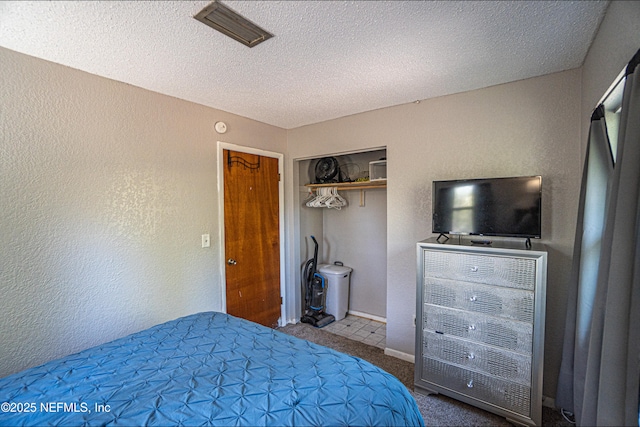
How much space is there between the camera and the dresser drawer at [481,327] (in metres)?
1.92

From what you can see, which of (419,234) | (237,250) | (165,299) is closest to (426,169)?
(419,234)

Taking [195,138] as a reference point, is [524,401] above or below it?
below

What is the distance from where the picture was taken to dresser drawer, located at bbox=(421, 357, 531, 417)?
193 centimetres

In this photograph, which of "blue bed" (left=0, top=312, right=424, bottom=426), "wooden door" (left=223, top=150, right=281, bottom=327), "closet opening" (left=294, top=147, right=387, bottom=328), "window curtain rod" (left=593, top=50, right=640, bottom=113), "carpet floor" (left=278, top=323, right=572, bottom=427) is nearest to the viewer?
"window curtain rod" (left=593, top=50, right=640, bottom=113)

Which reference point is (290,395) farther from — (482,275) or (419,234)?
(419,234)

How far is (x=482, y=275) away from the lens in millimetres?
2049

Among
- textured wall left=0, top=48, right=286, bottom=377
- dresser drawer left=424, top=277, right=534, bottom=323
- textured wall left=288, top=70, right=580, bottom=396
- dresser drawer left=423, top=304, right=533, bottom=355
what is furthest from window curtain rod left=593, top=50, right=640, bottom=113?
textured wall left=0, top=48, right=286, bottom=377

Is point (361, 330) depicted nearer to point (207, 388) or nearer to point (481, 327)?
point (481, 327)

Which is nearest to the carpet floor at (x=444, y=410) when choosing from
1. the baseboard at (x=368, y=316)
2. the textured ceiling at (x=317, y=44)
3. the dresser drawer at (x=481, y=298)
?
the dresser drawer at (x=481, y=298)

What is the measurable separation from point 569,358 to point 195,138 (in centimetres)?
335

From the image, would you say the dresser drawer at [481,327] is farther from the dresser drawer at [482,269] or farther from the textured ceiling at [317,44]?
the textured ceiling at [317,44]

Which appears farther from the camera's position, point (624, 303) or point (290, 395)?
point (290, 395)

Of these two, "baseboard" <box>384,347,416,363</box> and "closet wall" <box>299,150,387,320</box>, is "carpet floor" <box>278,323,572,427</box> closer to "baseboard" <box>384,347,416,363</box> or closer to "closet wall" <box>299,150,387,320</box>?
"baseboard" <box>384,347,416,363</box>

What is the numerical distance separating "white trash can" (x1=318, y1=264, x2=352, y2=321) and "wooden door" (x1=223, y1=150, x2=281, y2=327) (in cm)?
69
